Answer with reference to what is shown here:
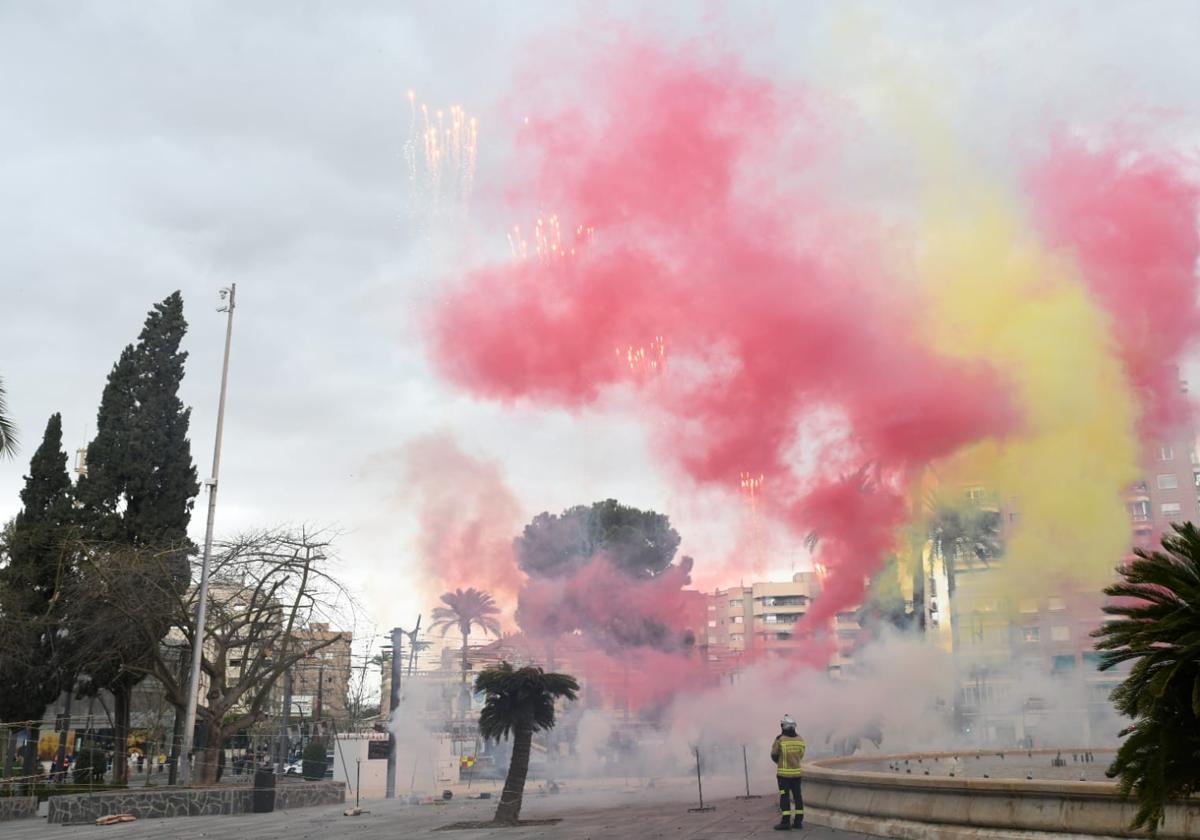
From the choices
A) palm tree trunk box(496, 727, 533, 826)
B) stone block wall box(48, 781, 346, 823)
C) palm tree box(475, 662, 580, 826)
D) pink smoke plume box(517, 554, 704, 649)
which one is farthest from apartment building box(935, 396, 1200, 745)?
stone block wall box(48, 781, 346, 823)

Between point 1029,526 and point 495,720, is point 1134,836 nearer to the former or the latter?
point 495,720

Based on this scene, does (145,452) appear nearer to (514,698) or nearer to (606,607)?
(514,698)

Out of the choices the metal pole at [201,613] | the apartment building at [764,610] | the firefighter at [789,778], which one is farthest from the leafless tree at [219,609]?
the apartment building at [764,610]

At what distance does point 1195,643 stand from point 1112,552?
116 ft

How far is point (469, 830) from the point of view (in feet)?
68.3

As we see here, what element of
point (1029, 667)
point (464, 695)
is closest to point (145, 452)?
point (464, 695)

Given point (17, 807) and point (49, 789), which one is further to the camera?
point (49, 789)

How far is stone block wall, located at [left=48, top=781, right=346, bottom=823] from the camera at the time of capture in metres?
26.2

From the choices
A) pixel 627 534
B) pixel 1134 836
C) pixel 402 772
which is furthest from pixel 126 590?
Result: pixel 627 534

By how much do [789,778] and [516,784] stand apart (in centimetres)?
722

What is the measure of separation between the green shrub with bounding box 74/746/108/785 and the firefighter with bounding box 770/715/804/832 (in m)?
25.8

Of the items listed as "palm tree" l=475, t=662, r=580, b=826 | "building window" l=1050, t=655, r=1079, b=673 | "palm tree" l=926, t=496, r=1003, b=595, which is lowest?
"palm tree" l=475, t=662, r=580, b=826

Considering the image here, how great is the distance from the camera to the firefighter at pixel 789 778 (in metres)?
16.8

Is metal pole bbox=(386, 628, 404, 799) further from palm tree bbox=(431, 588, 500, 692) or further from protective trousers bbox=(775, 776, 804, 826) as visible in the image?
palm tree bbox=(431, 588, 500, 692)
